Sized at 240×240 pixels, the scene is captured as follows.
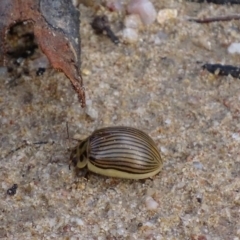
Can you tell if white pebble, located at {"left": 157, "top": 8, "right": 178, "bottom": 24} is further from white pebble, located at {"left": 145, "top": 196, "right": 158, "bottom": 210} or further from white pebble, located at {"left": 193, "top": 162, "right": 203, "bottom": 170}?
white pebble, located at {"left": 145, "top": 196, "right": 158, "bottom": 210}

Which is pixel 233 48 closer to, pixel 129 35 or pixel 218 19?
pixel 218 19

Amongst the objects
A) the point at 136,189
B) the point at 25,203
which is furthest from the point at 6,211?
the point at 136,189

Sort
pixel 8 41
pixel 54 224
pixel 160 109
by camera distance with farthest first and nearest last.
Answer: pixel 8 41 → pixel 160 109 → pixel 54 224

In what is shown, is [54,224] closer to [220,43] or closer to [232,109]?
[232,109]

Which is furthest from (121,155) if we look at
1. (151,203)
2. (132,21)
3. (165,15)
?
(165,15)

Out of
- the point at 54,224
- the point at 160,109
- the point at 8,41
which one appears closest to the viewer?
the point at 54,224

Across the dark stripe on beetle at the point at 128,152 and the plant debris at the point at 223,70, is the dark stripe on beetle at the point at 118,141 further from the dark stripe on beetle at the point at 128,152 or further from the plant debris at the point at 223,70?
the plant debris at the point at 223,70
